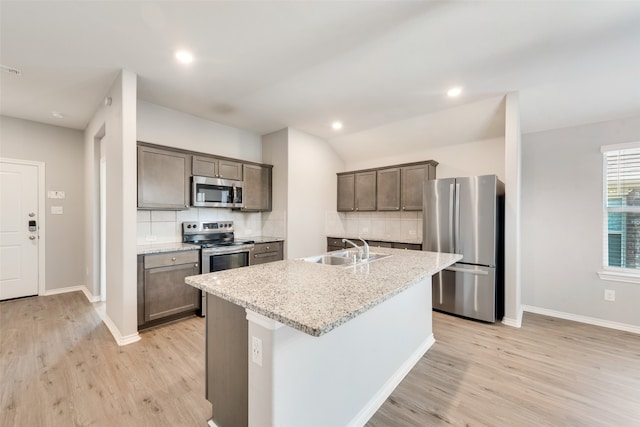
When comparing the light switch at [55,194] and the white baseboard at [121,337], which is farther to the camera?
the light switch at [55,194]

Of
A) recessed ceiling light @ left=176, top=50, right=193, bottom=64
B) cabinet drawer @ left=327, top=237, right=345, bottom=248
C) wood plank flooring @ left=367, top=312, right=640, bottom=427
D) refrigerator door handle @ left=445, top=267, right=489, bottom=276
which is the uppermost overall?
recessed ceiling light @ left=176, top=50, right=193, bottom=64

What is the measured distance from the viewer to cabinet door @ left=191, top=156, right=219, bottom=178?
3658 millimetres

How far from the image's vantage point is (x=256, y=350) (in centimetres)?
123

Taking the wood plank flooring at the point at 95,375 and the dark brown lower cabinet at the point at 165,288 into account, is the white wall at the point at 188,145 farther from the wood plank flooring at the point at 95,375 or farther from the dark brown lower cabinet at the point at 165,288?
the wood plank flooring at the point at 95,375

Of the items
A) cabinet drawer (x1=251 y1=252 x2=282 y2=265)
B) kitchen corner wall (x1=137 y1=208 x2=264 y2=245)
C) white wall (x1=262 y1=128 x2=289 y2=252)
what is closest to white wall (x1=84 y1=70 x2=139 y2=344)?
kitchen corner wall (x1=137 y1=208 x2=264 y2=245)

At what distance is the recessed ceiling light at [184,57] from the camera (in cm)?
238

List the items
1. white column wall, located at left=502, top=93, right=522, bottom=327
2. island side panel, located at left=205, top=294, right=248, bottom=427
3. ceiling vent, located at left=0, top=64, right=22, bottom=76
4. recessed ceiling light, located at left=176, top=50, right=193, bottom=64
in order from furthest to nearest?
white column wall, located at left=502, top=93, right=522, bottom=327 < ceiling vent, located at left=0, top=64, right=22, bottom=76 < recessed ceiling light, located at left=176, top=50, right=193, bottom=64 < island side panel, located at left=205, top=294, right=248, bottom=427

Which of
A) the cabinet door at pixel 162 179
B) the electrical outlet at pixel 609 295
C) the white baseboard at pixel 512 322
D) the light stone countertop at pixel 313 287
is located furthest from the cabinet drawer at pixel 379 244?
the cabinet door at pixel 162 179

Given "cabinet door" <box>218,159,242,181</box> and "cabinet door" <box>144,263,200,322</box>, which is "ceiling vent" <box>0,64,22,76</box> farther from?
"cabinet door" <box>144,263,200,322</box>

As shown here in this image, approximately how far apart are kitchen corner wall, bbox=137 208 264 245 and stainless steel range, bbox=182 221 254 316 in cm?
8

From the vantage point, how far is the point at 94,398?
1.92 metres

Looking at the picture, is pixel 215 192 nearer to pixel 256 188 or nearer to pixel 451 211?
pixel 256 188

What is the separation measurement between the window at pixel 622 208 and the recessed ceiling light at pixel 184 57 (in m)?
4.62

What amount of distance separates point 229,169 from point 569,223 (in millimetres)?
4584
